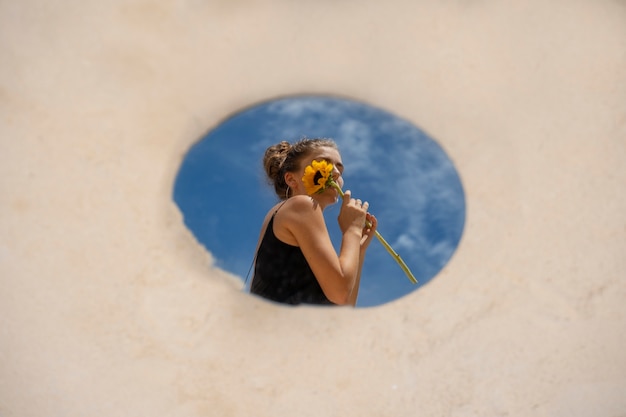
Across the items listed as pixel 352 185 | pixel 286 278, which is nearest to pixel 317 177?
pixel 352 185

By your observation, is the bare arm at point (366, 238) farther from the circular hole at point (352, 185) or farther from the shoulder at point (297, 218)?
the shoulder at point (297, 218)

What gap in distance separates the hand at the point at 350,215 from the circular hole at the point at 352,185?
2.7 inches

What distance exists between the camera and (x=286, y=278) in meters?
2.73

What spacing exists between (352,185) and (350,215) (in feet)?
0.96

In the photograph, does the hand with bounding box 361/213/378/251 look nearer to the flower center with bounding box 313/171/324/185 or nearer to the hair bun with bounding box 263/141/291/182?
the flower center with bounding box 313/171/324/185

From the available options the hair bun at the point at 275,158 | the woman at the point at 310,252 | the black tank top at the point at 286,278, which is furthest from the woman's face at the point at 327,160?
the black tank top at the point at 286,278

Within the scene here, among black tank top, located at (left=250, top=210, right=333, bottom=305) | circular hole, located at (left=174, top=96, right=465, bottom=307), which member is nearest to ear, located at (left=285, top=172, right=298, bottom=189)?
circular hole, located at (left=174, top=96, right=465, bottom=307)

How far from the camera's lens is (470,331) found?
2.72 m

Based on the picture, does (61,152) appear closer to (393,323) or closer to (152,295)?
(152,295)

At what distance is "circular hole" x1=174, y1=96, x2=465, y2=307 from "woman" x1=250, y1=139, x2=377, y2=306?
8cm

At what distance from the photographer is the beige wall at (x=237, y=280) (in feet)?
8.63

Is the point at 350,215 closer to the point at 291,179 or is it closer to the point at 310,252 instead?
the point at 310,252

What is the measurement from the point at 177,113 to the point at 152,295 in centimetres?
74

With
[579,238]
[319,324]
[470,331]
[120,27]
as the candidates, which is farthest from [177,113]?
[579,238]
